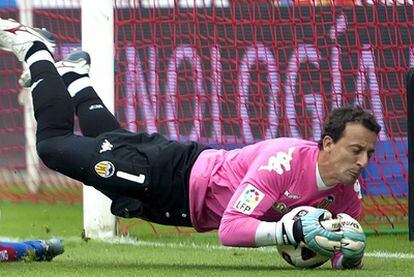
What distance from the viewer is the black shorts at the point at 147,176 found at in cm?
577

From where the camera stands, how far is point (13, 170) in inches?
426

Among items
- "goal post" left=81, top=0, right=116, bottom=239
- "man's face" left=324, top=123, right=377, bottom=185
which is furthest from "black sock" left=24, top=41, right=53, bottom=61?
"man's face" left=324, top=123, right=377, bottom=185

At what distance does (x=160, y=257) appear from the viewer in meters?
6.50

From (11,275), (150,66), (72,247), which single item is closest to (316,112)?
(150,66)

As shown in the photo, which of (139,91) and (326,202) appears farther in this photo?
(139,91)

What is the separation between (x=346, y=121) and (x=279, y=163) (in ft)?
1.16

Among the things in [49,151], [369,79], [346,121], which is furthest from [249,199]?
[369,79]

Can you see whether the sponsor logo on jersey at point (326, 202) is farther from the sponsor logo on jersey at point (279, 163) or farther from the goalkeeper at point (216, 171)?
the sponsor logo on jersey at point (279, 163)

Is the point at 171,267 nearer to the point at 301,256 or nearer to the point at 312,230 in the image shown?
the point at 301,256

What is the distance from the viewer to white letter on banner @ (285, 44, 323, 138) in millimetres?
8625

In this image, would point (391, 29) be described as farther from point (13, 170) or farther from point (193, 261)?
point (13, 170)

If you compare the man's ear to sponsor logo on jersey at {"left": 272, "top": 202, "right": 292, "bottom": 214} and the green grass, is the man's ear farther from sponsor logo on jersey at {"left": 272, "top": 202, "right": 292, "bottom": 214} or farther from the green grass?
the green grass

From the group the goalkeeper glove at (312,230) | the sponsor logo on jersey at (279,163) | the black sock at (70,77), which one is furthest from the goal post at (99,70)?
the goalkeeper glove at (312,230)

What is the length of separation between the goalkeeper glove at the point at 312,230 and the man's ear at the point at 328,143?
291mm
